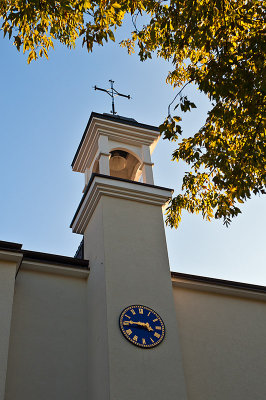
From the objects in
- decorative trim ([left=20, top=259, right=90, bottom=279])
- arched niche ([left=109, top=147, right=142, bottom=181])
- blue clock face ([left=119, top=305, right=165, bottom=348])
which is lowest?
blue clock face ([left=119, top=305, right=165, bottom=348])

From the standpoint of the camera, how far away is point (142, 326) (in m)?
9.19

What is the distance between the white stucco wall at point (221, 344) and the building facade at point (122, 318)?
23 mm

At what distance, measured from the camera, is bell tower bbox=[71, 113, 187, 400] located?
28.1 feet

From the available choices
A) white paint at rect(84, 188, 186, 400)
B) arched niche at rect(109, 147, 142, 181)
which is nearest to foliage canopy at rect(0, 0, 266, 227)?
white paint at rect(84, 188, 186, 400)

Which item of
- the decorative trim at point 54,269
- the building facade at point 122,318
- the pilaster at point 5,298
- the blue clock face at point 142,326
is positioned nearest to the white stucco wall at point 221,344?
the building facade at point 122,318

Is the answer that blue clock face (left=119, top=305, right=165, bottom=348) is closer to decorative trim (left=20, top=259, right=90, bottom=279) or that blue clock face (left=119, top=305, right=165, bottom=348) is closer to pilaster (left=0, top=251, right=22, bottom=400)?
decorative trim (left=20, top=259, right=90, bottom=279)

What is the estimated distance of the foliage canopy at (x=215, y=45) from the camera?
7.44 metres

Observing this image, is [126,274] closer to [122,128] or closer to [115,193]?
[115,193]

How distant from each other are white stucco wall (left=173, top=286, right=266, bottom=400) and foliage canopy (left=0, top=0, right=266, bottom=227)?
120 inches

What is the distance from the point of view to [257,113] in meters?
7.69

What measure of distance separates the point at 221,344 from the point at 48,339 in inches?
148

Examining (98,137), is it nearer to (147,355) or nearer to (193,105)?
(193,105)

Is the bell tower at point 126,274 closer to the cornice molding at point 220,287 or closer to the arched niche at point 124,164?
the arched niche at point 124,164

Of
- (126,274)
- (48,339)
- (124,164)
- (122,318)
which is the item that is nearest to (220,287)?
(126,274)
